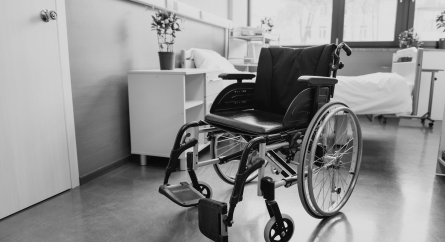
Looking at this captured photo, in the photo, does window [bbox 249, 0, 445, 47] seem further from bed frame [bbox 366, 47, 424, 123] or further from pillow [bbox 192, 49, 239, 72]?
pillow [bbox 192, 49, 239, 72]

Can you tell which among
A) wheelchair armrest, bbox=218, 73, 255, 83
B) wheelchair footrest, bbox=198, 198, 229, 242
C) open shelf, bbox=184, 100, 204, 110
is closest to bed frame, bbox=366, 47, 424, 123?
open shelf, bbox=184, 100, 204, 110

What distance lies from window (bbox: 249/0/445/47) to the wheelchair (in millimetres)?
3665

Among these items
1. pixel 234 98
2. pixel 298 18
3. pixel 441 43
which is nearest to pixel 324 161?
pixel 234 98

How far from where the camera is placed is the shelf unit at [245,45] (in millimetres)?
4418

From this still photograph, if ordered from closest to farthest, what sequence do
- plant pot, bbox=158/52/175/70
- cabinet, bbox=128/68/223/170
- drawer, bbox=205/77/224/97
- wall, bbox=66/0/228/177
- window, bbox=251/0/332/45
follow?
wall, bbox=66/0/228/177, cabinet, bbox=128/68/223/170, plant pot, bbox=158/52/175/70, drawer, bbox=205/77/224/97, window, bbox=251/0/332/45

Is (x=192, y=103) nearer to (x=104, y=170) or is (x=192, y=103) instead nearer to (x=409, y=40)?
(x=104, y=170)

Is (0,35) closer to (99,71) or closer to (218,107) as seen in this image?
(99,71)

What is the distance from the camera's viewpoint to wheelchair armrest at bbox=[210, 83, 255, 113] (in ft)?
6.06

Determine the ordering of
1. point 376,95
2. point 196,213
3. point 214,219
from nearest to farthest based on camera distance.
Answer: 1. point 214,219
2. point 196,213
3. point 376,95

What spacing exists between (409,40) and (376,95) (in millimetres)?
2159

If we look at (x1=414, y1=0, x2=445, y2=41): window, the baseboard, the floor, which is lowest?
the floor

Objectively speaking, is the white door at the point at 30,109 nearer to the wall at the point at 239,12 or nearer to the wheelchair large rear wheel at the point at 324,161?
the wheelchair large rear wheel at the point at 324,161

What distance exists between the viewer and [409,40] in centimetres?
460

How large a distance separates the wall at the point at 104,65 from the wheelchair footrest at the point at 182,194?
80cm
